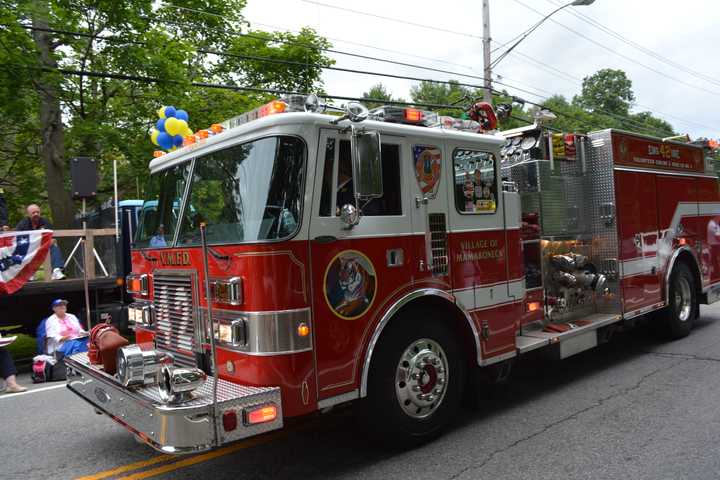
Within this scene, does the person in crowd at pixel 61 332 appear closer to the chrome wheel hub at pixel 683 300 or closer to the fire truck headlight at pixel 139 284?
the fire truck headlight at pixel 139 284

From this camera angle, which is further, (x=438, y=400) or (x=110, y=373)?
(x=438, y=400)

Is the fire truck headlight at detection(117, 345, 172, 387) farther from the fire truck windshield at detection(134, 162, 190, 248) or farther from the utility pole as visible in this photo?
the utility pole

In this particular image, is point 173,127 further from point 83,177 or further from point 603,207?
point 603,207

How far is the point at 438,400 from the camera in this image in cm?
456

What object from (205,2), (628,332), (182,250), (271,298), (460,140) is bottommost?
(628,332)

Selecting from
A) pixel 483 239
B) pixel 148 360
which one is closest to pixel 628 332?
pixel 483 239

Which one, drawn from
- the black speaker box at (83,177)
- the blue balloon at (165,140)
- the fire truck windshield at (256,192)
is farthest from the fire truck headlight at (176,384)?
the black speaker box at (83,177)

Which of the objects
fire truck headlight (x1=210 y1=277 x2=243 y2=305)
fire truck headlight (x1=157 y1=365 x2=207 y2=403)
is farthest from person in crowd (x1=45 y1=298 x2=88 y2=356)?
fire truck headlight (x1=157 y1=365 x2=207 y2=403)

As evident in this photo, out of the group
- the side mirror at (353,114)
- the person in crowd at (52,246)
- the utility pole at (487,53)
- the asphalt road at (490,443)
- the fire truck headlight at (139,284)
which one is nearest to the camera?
the side mirror at (353,114)

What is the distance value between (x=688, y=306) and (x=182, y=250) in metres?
7.15

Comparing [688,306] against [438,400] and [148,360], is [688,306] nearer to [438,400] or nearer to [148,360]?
[438,400]

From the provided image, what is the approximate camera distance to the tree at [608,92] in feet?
250

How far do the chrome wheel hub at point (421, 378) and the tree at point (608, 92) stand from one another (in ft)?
256

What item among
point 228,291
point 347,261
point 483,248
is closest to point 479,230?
point 483,248
